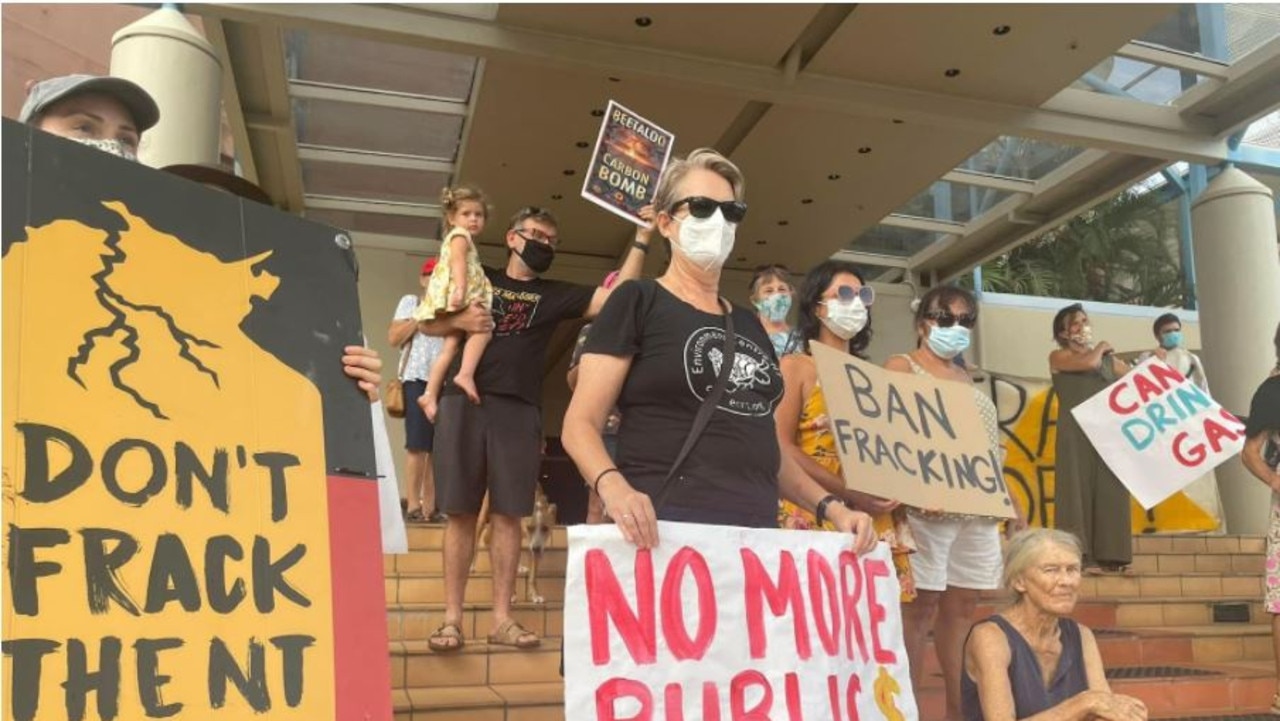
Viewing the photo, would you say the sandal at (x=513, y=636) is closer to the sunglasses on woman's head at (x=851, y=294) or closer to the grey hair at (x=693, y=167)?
the sunglasses on woman's head at (x=851, y=294)

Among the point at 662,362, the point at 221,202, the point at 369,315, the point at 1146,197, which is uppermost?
the point at 1146,197

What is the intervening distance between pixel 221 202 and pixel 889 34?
6.40 metres

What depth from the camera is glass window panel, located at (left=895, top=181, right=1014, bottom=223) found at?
Result: 11.3 m

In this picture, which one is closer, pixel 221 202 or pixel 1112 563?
pixel 221 202

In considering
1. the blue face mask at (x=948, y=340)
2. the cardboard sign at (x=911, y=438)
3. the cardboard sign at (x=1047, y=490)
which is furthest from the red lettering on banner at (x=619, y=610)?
the cardboard sign at (x=1047, y=490)

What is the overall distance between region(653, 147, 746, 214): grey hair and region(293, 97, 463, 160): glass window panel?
7149 millimetres

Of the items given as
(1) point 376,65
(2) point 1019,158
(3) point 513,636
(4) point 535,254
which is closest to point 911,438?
(4) point 535,254

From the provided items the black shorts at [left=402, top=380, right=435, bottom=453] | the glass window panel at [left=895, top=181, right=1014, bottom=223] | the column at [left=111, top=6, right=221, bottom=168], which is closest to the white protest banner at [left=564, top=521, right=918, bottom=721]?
the black shorts at [left=402, top=380, right=435, bottom=453]

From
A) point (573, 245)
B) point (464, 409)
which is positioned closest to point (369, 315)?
point (573, 245)

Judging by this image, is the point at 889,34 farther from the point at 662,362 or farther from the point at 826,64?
the point at 662,362

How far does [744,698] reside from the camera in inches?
82.4

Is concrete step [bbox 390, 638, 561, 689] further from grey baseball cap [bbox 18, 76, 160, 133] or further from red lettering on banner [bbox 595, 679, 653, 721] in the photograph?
grey baseball cap [bbox 18, 76, 160, 133]

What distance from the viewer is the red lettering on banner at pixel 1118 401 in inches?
196

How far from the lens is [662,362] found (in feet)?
7.27
